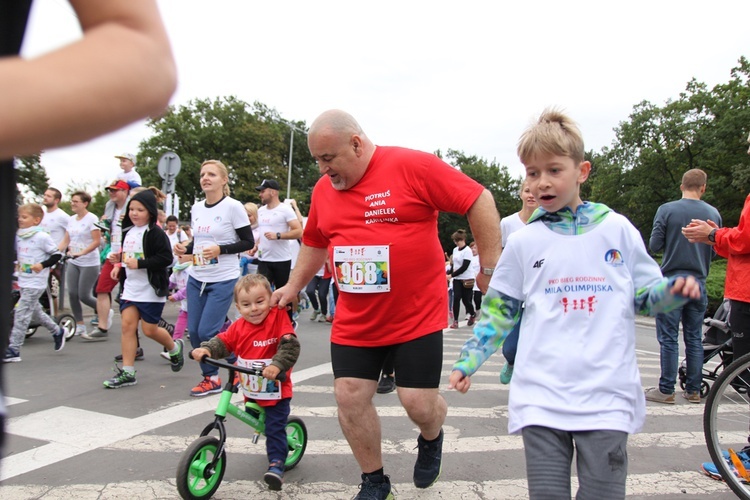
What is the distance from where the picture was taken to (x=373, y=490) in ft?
10.1

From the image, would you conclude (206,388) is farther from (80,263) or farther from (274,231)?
(80,263)

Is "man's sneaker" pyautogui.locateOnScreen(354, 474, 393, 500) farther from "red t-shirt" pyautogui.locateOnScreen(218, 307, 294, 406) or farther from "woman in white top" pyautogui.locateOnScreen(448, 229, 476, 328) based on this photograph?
"woman in white top" pyautogui.locateOnScreen(448, 229, 476, 328)

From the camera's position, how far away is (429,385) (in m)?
3.21

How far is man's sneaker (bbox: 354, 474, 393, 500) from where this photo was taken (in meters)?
3.07

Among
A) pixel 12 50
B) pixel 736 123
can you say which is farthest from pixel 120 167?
pixel 736 123

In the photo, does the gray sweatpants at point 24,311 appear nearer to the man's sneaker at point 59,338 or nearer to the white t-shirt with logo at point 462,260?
the man's sneaker at point 59,338

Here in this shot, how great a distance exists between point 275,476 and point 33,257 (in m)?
5.42

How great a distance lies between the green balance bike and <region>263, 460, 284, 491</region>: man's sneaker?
0.81ft

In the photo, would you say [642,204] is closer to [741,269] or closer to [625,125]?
[625,125]

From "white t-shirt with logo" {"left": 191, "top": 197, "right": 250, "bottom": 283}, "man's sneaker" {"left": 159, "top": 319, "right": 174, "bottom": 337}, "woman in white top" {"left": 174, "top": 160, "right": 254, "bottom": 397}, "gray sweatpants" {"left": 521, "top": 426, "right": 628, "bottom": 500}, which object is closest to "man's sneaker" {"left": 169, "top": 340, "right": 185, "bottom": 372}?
"man's sneaker" {"left": 159, "top": 319, "right": 174, "bottom": 337}

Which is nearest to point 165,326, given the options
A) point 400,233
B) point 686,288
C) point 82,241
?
point 82,241

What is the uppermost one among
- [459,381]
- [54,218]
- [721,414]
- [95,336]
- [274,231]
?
[54,218]

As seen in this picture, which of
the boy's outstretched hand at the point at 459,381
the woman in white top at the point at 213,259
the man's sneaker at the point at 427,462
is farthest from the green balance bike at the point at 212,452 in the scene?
the woman in white top at the point at 213,259

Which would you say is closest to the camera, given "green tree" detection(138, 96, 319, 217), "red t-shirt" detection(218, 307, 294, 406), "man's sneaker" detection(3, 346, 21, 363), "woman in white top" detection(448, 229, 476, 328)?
"red t-shirt" detection(218, 307, 294, 406)
